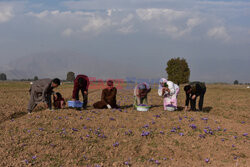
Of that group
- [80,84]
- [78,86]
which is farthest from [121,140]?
[78,86]

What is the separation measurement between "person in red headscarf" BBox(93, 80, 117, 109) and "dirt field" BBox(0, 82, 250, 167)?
1446mm

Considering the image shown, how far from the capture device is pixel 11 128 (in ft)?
26.5

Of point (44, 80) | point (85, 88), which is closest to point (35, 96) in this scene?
point (44, 80)

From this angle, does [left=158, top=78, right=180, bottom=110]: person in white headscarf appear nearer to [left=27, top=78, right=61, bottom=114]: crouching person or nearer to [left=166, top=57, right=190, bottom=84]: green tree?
[left=27, top=78, right=61, bottom=114]: crouching person

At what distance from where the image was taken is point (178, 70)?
61812 millimetres

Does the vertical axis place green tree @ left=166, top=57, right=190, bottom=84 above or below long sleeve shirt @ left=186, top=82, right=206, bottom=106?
above

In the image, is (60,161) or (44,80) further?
(44,80)

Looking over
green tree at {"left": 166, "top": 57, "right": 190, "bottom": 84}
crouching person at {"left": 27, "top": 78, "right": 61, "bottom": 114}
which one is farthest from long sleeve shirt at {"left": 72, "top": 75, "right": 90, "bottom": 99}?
green tree at {"left": 166, "top": 57, "right": 190, "bottom": 84}

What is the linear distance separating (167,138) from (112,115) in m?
3.08

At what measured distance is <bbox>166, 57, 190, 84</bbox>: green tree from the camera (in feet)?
200

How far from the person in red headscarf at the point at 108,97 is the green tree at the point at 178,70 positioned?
1992 inches

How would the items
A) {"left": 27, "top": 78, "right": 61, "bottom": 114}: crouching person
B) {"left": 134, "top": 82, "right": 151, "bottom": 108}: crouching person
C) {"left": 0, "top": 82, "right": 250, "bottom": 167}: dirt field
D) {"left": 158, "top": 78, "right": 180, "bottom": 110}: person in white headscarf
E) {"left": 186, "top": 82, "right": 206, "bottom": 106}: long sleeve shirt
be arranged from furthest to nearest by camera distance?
{"left": 134, "top": 82, "right": 151, "bottom": 108}: crouching person, {"left": 186, "top": 82, "right": 206, "bottom": 106}: long sleeve shirt, {"left": 158, "top": 78, "right": 180, "bottom": 110}: person in white headscarf, {"left": 27, "top": 78, "right": 61, "bottom": 114}: crouching person, {"left": 0, "top": 82, "right": 250, "bottom": 167}: dirt field

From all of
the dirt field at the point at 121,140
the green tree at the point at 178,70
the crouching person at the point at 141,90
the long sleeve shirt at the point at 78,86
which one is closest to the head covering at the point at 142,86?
the crouching person at the point at 141,90

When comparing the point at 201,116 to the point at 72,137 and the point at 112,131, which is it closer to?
the point at 112,131
